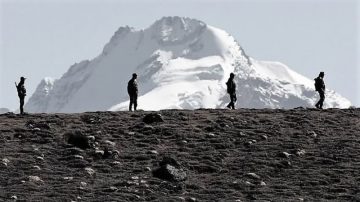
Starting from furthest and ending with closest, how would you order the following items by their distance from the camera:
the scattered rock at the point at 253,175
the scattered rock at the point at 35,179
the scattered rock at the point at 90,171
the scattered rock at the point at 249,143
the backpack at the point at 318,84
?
the backpack at the point at 318,84, the scattered rock at the point at 249,143, the scattered rock at the point at 253,175, the scattered rock at the point at 90,171, the scattered rock at the point at 35,179

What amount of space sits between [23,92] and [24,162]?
12.9 meters

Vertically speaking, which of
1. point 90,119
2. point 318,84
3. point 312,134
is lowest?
point 312,134

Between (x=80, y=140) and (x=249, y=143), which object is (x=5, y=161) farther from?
(x=249, y=143)

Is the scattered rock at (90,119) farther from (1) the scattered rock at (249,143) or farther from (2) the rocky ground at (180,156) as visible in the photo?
(1) the scattered rock at (249,143)

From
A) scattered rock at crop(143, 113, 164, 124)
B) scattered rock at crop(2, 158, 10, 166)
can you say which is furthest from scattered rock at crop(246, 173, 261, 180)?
scattered rock at crop(2, 158, 10, 166)

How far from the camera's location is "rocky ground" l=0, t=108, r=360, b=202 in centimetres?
3269

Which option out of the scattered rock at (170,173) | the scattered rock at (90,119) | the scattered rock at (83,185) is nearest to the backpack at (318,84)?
the scattered rock at (90,119)

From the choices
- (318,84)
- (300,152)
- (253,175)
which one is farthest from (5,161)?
(318,84)

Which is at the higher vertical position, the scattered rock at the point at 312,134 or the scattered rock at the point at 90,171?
the scattered rock at the point at 312,134

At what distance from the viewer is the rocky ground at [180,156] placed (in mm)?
32688

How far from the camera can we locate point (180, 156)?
121ft

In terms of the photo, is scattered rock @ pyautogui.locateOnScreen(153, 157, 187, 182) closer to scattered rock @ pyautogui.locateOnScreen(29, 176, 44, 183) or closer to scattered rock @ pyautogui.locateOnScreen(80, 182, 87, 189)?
scattered rock @ pyautogui.locateOnScreen(80, 182, 87, 189)

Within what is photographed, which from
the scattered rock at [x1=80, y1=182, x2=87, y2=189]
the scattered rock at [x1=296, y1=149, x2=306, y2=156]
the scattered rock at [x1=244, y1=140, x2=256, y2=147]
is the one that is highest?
the scattered rock at [x1=244, y1=140, x2=256, y2=147]

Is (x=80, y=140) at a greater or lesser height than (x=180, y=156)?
greater
